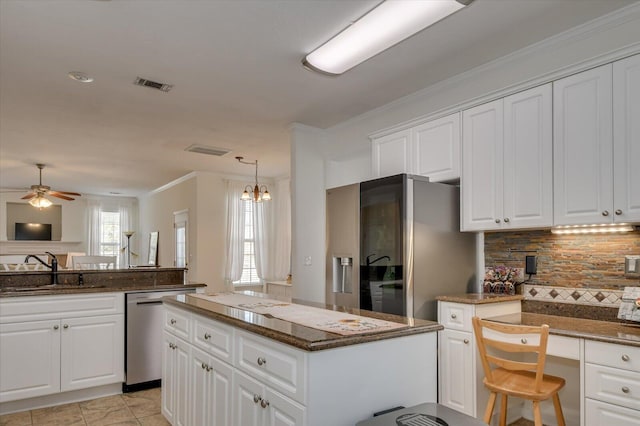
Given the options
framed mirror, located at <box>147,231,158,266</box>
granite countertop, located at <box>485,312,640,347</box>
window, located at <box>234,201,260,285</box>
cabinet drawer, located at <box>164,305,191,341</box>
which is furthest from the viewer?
framed mirror, located at <box>147,231,158,266</box>

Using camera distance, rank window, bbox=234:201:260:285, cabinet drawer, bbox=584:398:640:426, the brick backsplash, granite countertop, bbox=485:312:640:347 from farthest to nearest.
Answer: window, bbox=234:201:260:285 < the brick backsplash < granite countertop, bbox=485:312:640:347 < cabinet drawer, bbox=584:398:640:426

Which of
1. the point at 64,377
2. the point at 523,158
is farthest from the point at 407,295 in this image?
the point at 64,377

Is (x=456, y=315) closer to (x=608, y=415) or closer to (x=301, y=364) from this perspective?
(x=608, y=415)

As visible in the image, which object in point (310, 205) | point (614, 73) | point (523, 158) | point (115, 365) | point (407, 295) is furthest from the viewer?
point (310, 205)

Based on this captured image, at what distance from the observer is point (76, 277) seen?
4.03 metres

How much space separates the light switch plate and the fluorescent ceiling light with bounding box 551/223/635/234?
176mm

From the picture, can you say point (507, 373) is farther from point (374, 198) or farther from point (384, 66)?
point (384, 66)

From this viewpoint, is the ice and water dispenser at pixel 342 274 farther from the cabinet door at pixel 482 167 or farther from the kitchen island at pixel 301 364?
the kitchen island at pixel 301 364

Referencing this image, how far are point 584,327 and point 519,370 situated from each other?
0.46 metres

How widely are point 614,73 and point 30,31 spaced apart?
140 inches

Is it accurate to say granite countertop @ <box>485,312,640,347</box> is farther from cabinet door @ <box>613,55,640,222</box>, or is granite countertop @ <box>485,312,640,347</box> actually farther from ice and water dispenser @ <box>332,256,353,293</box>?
ice and water dispenser @ <box>332,256,353,293</box>

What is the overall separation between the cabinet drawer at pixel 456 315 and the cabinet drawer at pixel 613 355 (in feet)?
2.41

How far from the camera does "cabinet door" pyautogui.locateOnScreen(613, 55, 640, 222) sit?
2291 mm

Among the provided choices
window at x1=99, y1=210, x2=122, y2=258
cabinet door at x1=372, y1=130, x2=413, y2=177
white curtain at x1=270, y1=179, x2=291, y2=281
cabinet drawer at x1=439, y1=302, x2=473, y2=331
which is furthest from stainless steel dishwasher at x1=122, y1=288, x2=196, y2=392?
window at x1=99, y1=210, x2=122, y2=258
